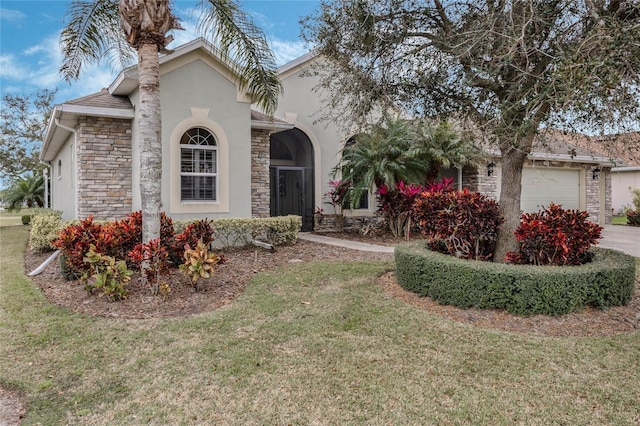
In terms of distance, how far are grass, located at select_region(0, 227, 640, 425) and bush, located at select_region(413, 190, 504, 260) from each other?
2.02 metres

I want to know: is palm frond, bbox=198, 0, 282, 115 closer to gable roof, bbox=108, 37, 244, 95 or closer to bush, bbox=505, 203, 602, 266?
gable roof, bbox=108, 37, 244, 95

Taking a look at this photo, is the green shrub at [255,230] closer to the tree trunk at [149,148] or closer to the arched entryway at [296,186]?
the tree trunk at [149,148]

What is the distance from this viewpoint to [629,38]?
419 centimetres

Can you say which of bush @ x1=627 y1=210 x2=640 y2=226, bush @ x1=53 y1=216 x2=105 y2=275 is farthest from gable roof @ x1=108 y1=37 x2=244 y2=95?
bush @ x1=627 y1=210 x2=640 y2=226

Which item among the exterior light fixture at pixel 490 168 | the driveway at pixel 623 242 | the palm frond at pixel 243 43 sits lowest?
the driveway at pixel 623 242

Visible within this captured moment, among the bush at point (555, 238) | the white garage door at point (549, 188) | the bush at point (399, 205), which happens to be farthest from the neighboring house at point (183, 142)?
the white garage door at point (549, 188)

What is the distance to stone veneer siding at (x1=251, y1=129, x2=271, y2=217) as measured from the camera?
39.7ft

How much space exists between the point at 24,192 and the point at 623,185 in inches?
1552

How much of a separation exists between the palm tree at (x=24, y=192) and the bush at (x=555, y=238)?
28559 millimetres

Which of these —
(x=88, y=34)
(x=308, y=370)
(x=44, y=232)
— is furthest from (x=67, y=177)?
(x=308, y=370)

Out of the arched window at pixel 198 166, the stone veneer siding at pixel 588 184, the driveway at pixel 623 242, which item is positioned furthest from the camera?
the stone veneer siding at pixel 588 184

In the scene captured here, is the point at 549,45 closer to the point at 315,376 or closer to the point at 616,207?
the point at 315,376

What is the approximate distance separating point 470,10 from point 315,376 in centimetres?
654

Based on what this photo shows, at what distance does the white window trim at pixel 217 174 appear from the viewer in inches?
394
